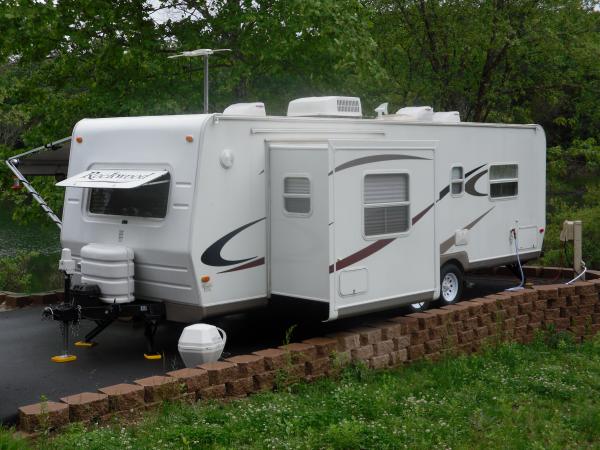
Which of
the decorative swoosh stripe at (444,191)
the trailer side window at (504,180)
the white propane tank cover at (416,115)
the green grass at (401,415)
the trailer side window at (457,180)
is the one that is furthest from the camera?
the trailer side window at (504,180)

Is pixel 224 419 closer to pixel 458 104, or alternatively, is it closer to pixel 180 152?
pixel 180 152

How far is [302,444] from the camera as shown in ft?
20.9

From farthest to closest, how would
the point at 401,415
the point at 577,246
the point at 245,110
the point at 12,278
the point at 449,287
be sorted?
the point at 12,278, the point at 577,246, the point at 449,287, the point at 245,110, the point at 401,415

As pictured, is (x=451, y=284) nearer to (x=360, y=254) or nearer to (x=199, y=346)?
(x=360, y=254)

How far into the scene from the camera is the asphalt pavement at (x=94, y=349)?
7.56 meters

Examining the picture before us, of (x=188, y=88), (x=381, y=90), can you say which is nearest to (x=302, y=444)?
(x=188, y=88)

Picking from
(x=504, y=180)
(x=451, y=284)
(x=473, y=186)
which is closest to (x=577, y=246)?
(x=504, y=180)

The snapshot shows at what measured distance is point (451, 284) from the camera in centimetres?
1146

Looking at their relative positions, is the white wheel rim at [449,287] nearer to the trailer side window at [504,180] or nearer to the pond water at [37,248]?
the trailer side window at [504,180]

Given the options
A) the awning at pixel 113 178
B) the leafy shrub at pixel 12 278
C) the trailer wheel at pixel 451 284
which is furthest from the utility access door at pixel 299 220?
the leafy shrub at pixel 12 278

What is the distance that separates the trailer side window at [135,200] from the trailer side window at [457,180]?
4.39 metres

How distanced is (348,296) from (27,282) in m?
10.1

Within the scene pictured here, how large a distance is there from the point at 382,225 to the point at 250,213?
1.43 metres

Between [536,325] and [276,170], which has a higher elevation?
[276,170]
